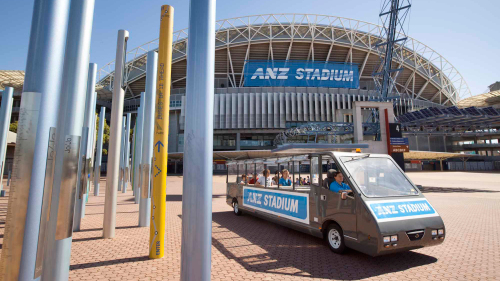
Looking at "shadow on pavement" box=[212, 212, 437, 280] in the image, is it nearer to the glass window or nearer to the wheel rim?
the wheel rim

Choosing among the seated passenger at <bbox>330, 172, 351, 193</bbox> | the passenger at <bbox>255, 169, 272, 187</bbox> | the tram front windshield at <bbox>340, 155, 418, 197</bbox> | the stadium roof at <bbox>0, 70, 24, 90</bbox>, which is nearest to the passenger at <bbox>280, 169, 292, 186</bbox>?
the passenger at <bbox>255, 169, 272, 187</bbox>

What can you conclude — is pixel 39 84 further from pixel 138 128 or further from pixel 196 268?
pixel 138 128

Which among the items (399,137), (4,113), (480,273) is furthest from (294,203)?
(399,137)

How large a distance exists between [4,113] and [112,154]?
1190 cm

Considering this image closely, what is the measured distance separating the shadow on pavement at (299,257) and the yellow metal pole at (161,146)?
1516 mm

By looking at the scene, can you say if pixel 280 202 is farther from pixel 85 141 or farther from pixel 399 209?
pixel 85 141

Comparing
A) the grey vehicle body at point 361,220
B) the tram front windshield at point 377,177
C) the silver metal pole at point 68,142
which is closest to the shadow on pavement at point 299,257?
the grey vehicle body at point 361,220

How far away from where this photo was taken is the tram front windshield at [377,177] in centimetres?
577

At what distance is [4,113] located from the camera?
47.1 ft

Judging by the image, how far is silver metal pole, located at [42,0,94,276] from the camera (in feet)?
10.2

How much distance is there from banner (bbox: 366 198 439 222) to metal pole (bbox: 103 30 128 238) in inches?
254

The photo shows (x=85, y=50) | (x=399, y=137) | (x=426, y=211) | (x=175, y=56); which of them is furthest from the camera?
(x=175, y=56)

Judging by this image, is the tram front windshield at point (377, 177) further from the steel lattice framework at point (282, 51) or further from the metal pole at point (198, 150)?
the steel lattice framework at point (282, 51)

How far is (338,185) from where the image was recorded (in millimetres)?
6047
